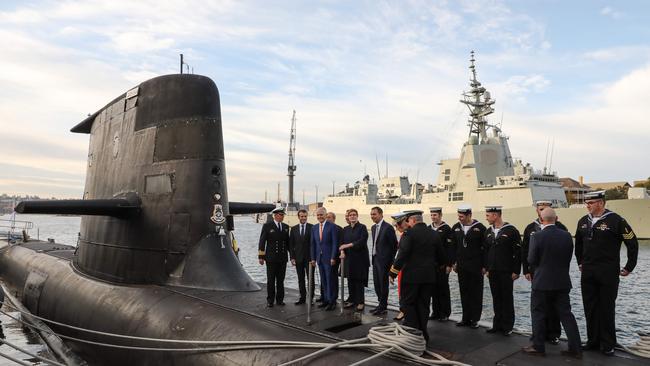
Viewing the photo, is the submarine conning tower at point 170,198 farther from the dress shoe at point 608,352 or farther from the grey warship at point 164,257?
the dress shoe at point 608,352

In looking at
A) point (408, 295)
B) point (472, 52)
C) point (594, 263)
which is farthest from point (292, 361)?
point (472, 52)

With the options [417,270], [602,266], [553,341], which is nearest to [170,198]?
[417,270]

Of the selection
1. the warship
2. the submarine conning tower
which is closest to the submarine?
the submarine conning tower

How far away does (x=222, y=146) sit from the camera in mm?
8180

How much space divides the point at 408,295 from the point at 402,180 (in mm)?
48412

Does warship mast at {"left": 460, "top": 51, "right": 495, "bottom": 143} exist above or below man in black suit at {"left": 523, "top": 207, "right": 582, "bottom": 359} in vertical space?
above

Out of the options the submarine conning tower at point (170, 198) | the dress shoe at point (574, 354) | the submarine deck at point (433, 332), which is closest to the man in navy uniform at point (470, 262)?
the submarine deck at point (433, 332)

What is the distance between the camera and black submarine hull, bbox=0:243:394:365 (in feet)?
16.0

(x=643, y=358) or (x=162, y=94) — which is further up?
(x=162, y=94)

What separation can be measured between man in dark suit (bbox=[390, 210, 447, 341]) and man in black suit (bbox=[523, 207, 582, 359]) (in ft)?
3.56

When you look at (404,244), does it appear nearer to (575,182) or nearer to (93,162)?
(93,162)

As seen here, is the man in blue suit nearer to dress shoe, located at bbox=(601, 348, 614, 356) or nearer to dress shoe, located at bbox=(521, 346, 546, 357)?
dress shoe, located at bbox=(521, 346, 546, 357)

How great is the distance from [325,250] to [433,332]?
2150 mm

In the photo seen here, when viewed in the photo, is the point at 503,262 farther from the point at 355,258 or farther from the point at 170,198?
the point at 170,198
